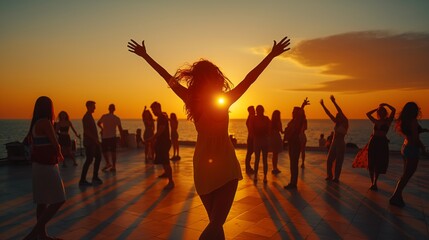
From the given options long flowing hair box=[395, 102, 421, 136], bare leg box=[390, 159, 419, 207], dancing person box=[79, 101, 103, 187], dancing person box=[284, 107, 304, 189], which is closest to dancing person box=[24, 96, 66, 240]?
dancing person box=[79, 101, 103, 187]

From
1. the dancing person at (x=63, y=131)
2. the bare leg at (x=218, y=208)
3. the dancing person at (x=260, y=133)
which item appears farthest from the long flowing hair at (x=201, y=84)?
the dancing person at (x=63, y=131)

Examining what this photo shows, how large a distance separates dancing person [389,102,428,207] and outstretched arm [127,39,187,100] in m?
5.42

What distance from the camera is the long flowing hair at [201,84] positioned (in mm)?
2689

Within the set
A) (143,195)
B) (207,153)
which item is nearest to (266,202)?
(143,195)

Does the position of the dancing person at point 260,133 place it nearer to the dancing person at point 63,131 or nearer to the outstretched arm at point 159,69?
the outstretched arm at point 159,69

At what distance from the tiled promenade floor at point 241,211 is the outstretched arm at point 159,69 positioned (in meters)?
2.70

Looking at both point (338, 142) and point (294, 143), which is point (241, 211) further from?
point (338, 142)

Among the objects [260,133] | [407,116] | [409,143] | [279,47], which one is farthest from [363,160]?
[279,47]

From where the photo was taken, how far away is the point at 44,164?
14.4 feet

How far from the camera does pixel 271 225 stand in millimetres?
5238

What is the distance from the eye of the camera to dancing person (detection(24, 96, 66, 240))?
171 inches

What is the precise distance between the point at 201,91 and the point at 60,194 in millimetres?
Result: 2958

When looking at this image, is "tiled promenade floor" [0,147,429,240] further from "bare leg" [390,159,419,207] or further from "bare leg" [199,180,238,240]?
"bare leg" [199,180,238,240]

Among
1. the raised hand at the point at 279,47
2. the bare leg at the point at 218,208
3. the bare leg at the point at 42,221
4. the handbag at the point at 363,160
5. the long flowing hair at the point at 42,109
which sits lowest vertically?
the bare leg at the point at 42,221
